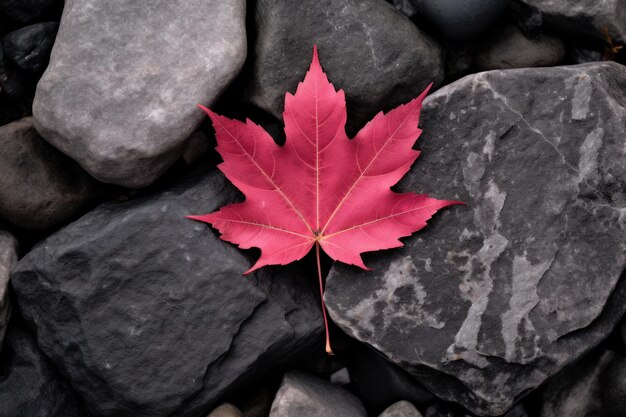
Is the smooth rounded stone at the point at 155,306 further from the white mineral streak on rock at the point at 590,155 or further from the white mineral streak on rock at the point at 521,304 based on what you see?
the white mineral streak on rock at the point at 590,155

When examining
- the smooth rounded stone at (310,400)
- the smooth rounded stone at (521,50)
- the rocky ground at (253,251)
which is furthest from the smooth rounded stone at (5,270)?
the smooth rounded stone at (521,50)

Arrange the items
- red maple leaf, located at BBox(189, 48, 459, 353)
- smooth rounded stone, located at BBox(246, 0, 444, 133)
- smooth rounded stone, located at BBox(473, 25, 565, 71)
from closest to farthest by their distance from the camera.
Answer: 1. red maple leaf, located at BBox(189, 48, 459, 353)
2. smooth rounded stone, located at BBox(246, 0, 444, 133)
3. smooth rounded stone, located at BBox(473, 25, 565, 71)

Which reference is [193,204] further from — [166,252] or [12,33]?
[12,33]

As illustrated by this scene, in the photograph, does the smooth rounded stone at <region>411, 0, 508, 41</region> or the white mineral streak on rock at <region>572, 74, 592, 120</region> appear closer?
the white mineral streak on rock at <region>572, 74, 592, 120</region>

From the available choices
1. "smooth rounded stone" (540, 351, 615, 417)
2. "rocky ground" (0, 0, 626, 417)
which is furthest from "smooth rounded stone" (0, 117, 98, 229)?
"smooth rounded stone" (540, 351, 615, 417)

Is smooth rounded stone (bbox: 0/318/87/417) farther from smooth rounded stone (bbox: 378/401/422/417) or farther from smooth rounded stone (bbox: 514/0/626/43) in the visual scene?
smooth rounded stone (bbox: 514/0/626/43)

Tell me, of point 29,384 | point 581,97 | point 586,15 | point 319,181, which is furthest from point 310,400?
point 586,15

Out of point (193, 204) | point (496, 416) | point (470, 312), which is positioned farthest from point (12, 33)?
point (496, 416)
